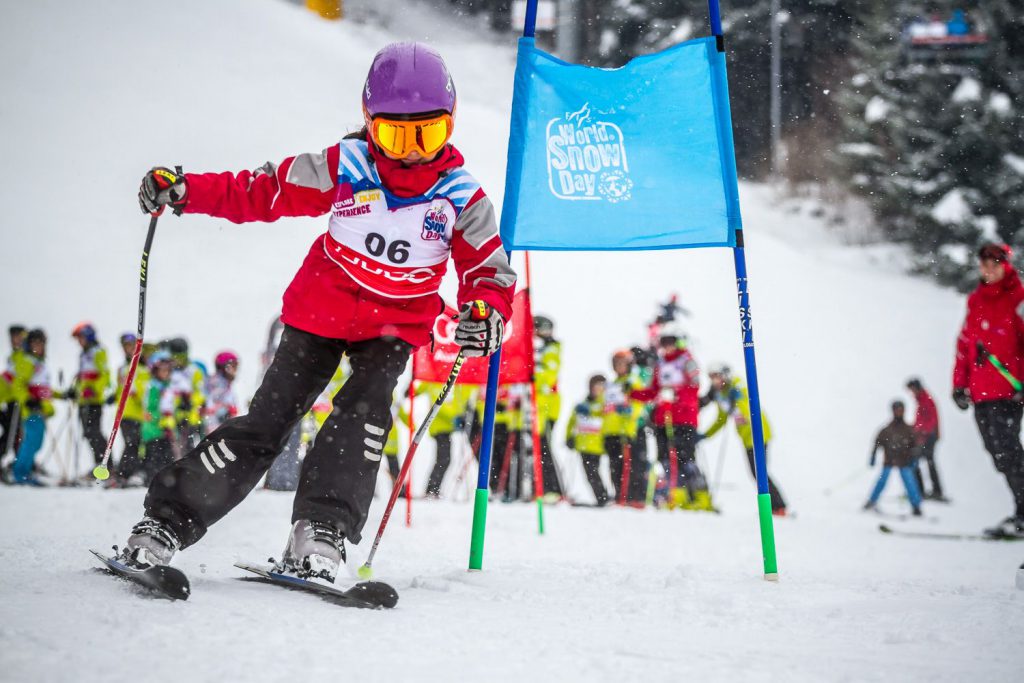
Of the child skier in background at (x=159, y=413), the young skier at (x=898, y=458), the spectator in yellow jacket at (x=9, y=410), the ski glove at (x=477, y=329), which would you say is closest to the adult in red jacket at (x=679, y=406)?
the young skier at (x=898, y=458)

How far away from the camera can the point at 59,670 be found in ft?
5.77

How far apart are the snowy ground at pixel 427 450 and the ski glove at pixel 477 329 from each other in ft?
2.58

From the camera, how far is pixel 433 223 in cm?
307

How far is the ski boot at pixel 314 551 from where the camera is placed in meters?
2.76

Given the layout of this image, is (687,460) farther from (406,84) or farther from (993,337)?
(406,84)

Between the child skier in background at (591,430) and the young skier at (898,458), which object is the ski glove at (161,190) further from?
the young skier at (898,458)

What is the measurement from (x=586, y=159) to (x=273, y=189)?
1.41 metres

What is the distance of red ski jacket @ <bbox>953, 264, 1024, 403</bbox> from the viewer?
17.4 ft

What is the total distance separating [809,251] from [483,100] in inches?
524

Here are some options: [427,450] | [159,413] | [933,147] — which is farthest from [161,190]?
[933,147]

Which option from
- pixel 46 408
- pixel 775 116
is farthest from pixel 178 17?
pixel 46 408

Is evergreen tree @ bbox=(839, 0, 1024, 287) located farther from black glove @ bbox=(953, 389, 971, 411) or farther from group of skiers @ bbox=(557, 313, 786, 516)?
black glove @ bbox=(953, 389, 971, 411)

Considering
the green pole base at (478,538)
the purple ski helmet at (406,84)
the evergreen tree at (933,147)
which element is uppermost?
the evergreen tree at (933,147)

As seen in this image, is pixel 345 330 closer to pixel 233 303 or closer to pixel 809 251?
pixel 233 303
